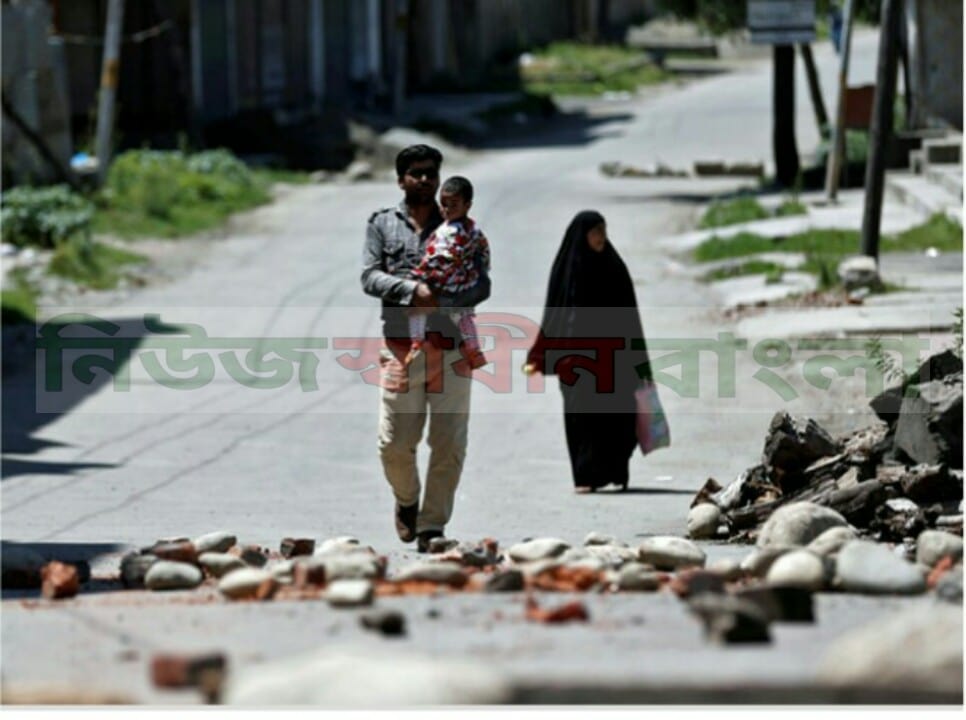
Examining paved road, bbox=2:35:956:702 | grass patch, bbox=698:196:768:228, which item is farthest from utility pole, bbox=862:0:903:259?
grass patch, bbox=698:196:768:228

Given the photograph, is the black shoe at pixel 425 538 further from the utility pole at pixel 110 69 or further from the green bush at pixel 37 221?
the utility pole at pixel 110 69

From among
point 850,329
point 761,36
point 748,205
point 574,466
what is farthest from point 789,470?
point 761,36

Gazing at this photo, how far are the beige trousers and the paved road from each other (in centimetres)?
37

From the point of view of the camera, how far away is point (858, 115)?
2736cm

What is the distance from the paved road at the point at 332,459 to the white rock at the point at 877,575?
0.18 metres

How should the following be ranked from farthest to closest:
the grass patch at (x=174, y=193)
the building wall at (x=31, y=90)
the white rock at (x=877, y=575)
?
the grass patch at (x=174, y=193), the building wall at (x=31, y=90), the white rock at (x=877, y=575)

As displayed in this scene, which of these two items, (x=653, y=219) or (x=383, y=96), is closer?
(x=653, y=219)

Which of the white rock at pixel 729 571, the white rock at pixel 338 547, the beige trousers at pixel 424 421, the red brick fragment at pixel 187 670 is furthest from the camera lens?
the beige trousers at pixel 424 421

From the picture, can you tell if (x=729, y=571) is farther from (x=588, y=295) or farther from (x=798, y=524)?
(x=588, y=295)

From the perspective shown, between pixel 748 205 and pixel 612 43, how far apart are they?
3422cm

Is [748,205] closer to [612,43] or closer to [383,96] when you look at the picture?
[383,96]

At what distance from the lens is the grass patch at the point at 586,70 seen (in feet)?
156

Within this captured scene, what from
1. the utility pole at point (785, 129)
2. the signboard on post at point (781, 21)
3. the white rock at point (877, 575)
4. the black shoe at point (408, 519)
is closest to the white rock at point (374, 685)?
the white rock at point (877, 575)

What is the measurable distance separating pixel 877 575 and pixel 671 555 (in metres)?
1.37
